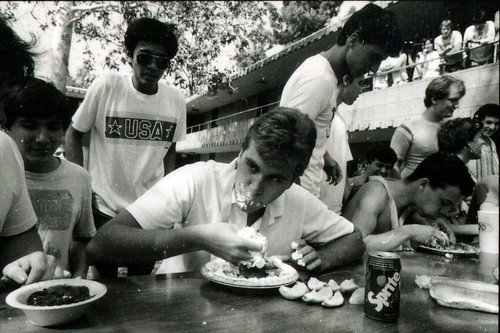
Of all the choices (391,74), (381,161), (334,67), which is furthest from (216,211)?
(391,74)

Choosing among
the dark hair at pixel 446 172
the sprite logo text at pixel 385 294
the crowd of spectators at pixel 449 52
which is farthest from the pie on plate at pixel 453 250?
the sprite logo text at pixel 385 294

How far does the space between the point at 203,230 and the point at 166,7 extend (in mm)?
4107

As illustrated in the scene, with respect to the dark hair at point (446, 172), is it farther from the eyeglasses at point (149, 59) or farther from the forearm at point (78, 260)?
the forearm at point (78, 260)

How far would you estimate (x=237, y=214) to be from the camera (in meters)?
1.72

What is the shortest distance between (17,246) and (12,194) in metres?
0.20

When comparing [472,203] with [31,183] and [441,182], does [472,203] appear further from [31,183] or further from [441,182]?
[31,183]

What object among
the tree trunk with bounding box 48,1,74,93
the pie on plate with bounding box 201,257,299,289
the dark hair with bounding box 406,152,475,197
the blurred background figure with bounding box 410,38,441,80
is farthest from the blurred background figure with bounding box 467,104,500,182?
the tree trunk with bounding box 48,1,74,93

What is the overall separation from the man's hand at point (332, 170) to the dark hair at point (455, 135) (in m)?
0.75

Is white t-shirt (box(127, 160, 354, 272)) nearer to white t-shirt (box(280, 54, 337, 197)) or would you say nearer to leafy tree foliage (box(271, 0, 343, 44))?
white t-shirt (box(280, 54, 337, 197))

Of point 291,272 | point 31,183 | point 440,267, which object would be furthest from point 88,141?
point 440,267

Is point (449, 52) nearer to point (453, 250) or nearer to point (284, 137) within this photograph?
point (453, 250)

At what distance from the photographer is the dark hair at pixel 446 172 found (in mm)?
2416

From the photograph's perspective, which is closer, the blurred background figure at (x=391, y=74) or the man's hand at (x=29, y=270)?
the man's hand at (x=29, y=270)

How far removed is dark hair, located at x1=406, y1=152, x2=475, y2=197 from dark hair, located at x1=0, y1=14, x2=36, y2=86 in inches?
90.9
